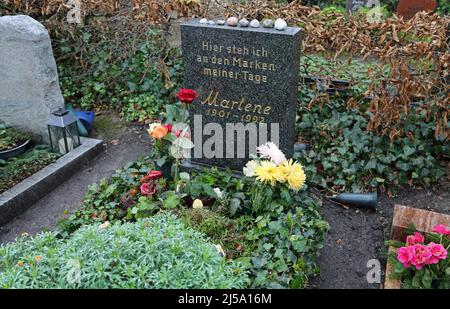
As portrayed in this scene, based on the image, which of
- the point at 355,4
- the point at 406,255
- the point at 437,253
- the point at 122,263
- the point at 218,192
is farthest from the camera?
the point at 355,4

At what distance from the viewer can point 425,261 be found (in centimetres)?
310

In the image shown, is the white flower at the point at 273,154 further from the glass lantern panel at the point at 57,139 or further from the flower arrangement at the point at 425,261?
the glass lantern panel at the point at 57,139

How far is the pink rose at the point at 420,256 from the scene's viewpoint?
310 centimetres

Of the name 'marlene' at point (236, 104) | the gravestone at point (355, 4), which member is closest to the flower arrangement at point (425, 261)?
the name 'marlene' at point (236, 104)

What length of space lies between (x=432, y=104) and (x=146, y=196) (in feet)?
9.64

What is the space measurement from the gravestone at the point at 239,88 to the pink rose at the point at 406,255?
1.47m

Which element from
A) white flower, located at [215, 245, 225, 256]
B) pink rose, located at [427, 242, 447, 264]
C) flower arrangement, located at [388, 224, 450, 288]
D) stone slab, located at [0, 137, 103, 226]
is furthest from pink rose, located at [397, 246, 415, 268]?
stone slab, located at [0, 137, 103, 226]

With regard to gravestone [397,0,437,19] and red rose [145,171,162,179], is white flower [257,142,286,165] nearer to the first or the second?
red rose [145,171,162,179]

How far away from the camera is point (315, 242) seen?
12.0 ft

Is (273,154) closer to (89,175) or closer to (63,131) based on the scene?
(89,175)

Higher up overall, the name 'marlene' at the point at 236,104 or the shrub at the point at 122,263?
the name 'marlene' at the point at 236,104

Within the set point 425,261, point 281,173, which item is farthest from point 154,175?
point 425,261

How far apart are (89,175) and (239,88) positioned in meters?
1.96
